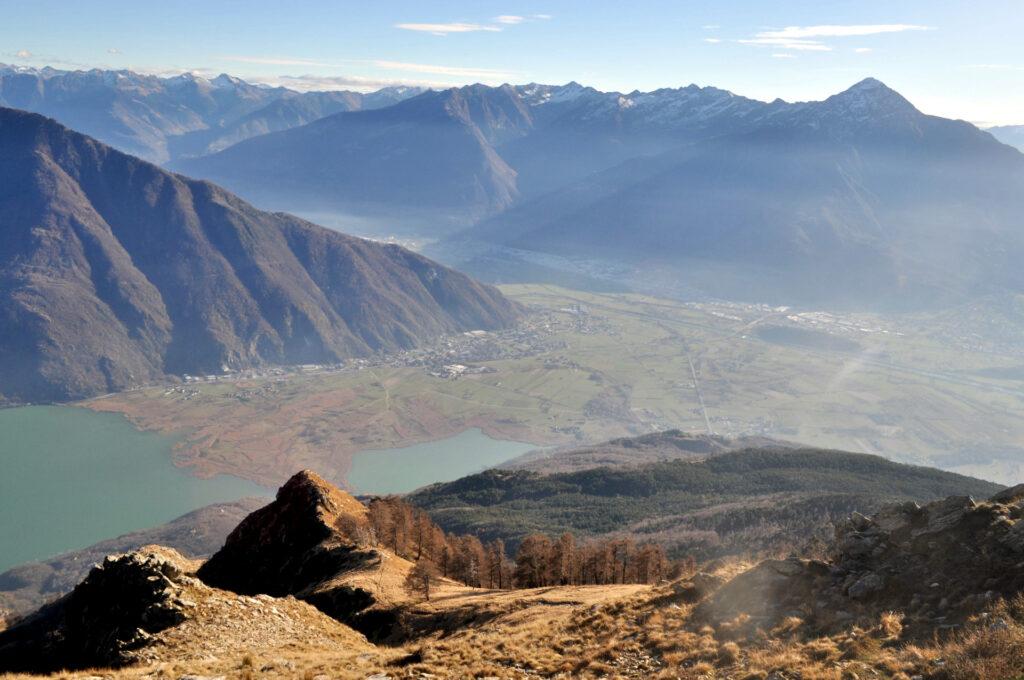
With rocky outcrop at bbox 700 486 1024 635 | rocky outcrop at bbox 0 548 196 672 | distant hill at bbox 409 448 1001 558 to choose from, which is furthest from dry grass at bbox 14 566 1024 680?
distant hill at bbox 409 448 1001 558

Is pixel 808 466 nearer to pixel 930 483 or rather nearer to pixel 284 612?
pixel 930 483

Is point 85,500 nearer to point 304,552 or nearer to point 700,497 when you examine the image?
point 700,497

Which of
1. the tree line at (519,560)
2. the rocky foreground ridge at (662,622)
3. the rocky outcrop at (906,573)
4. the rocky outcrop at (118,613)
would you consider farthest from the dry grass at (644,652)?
the tree line at (519,560)

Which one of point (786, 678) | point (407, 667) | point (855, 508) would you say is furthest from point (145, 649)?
point (855, 508)

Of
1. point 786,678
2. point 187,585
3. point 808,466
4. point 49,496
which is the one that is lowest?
point 49,496

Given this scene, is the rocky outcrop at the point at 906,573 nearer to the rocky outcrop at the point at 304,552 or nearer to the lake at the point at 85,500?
the rocky outcrop at the point at 304,552

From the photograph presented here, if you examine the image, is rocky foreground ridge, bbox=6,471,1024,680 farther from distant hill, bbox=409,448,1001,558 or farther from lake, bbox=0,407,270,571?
lake, bbox=0,407,270,571

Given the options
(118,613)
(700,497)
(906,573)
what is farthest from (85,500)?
(906,573)
